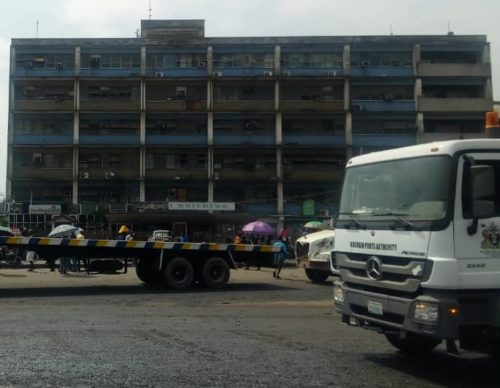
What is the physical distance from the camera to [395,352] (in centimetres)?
820

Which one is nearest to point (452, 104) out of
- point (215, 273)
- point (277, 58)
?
point (277, 58)

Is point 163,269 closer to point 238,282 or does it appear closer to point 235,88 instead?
point 238,282

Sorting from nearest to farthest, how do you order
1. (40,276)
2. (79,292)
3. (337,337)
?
(337,337), (79,292), (40,276)

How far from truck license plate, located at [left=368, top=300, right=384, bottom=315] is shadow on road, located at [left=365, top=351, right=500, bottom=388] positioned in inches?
34.3

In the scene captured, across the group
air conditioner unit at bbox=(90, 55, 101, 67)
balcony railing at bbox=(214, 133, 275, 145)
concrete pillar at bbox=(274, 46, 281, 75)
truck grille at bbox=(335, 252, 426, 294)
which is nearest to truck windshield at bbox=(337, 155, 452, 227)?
truck grille at bbox=(335, 252, 426, 294)

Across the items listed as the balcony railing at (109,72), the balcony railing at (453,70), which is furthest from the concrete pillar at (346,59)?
the balcony railing at (109,72)

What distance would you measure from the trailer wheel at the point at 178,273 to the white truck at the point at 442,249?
445 inches

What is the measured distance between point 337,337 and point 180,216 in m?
42.8

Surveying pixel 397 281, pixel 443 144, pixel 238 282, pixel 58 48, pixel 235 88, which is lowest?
pixel 238 282

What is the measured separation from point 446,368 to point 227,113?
4894 cm

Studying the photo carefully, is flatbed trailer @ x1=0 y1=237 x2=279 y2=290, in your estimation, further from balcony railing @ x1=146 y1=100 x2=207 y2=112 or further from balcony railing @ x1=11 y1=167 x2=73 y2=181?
balcony railing @ x1=11 y1=167 x2=73 y2=181

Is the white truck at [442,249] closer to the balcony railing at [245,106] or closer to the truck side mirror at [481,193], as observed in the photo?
the truck side mirror at [481,193]

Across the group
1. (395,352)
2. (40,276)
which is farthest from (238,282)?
(395,352)

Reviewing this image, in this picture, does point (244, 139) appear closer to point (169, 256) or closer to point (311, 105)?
point (311, 105)
